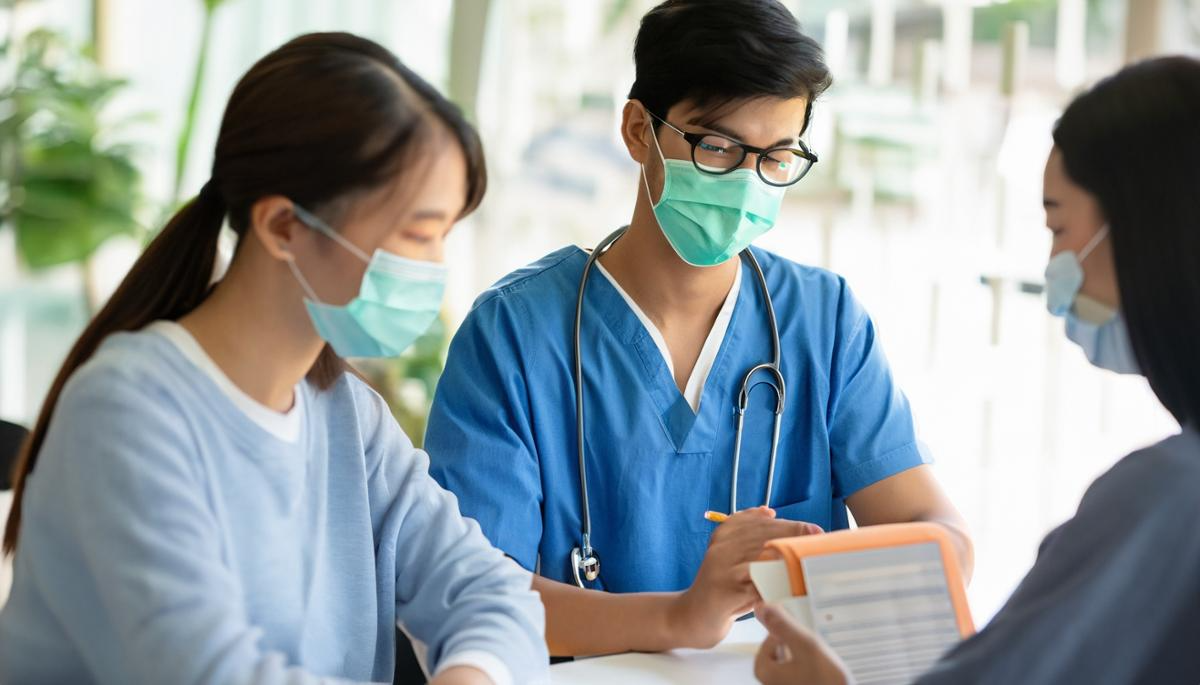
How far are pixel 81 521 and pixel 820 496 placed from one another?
1.06 meters

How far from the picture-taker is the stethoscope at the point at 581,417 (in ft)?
5.31

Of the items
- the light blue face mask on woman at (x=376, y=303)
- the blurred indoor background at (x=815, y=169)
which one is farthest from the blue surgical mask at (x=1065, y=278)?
the blurred indoor background at (x=815, y=169)

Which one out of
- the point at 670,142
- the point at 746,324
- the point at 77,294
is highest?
the point at 670,142

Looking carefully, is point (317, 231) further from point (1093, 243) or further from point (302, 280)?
point (1093, 243)

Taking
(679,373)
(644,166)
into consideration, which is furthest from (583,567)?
(644,166)

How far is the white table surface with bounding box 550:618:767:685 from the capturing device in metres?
1.35

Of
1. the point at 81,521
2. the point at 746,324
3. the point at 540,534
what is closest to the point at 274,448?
the point at 81,521

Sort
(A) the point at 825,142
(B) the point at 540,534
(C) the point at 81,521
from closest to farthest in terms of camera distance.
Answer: (C) the point at 81,521, (B) the point at 540,534, (A) the point at 825,142

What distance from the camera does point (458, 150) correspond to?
1177 millimetres

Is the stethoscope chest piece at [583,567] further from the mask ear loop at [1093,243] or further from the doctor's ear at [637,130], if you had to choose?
the mask ear loop at [1093,243]

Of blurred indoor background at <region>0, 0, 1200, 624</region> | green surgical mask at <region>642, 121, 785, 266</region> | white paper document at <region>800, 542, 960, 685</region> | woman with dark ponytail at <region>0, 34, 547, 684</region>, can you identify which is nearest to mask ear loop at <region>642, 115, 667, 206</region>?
green surgical mask at <region>642, 121, 785, 266</region>

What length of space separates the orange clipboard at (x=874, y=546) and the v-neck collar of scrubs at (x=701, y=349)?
38 centimetres

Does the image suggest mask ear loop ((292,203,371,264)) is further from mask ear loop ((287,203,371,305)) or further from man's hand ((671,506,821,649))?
man's hand ((671,506,821,649))

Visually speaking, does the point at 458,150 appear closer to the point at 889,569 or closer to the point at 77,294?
the point at 889,569
